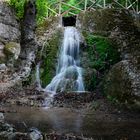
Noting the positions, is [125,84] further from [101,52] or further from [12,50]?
[12,50]

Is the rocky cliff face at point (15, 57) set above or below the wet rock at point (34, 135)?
above

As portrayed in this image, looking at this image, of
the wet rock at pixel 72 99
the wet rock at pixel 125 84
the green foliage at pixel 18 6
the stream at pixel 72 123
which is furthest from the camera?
the green foliage at pixel 18 6

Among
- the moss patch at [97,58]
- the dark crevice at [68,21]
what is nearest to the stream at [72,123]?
the moss patch at [97,58]

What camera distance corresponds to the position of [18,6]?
17219 millimetres

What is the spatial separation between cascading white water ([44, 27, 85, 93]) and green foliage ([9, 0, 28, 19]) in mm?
2369

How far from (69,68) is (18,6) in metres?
4.80

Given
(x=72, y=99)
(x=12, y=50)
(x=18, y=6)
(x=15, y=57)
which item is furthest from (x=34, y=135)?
(x=18, y=6)

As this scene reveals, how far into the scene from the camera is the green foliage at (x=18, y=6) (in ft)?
56.1

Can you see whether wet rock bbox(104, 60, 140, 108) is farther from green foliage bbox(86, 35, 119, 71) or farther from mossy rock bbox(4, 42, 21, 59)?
mossy rock bbox(4, 42, 21, 59)

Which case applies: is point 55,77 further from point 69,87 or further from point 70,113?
point 70,113

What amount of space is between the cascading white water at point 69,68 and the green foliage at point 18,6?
7.77 ft

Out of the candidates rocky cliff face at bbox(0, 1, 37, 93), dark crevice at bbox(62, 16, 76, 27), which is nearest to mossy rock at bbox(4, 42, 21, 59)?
rocky cliff face at bbox(0, 1, 37, 93)

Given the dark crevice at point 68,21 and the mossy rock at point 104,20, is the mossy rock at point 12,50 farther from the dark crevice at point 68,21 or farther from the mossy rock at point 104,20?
the dark crevice at point 68,21

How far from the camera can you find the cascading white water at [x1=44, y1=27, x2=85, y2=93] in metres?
13.3
